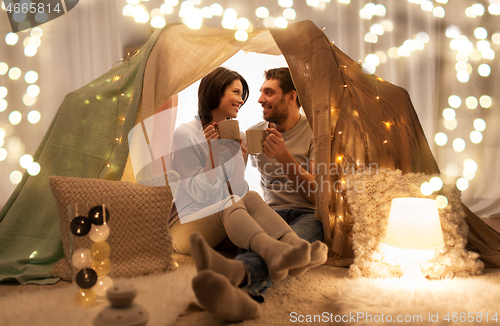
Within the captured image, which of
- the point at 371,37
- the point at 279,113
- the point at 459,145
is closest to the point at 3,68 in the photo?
the point at 279,113

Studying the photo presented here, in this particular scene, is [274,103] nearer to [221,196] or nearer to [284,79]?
[284,79]

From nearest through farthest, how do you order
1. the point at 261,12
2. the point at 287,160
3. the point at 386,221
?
1. the point at 386,221
2. the point at 287,160
3. the point at 261,12

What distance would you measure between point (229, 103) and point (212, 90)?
100mm

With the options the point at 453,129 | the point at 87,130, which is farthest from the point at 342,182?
the point at 453,129

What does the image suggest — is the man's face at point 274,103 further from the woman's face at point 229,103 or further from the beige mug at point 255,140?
the beige mug at point 255,140

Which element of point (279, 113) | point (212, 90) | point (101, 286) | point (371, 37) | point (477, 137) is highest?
point (371, 37)

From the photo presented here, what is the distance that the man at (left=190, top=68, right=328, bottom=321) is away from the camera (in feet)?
2.59

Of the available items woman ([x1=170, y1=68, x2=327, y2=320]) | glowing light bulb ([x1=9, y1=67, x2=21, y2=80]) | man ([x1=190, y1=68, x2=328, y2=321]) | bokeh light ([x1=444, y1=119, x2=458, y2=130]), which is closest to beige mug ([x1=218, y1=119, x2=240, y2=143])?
woman ([x1=170, y1=68, x2=327, y2=320])

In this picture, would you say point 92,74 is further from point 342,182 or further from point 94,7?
point 342,182

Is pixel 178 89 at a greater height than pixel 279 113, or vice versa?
pixel 178 89

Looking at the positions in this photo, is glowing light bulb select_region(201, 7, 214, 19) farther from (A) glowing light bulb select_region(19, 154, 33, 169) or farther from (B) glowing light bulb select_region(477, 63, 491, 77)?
(B) glowing light bulb select_region(477, 63, 491, 77)

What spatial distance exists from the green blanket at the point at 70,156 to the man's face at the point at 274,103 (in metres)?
0.57

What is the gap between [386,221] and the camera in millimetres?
1265

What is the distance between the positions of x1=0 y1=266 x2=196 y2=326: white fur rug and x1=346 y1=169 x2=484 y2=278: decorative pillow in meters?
0.61
